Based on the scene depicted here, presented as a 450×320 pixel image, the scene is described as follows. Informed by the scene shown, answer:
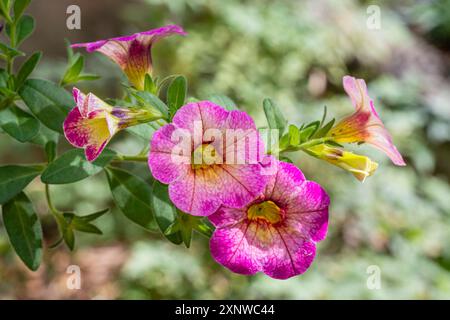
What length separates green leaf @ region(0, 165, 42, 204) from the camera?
→ 694 millimetres

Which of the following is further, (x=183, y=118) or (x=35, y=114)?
(x=35, y=114)

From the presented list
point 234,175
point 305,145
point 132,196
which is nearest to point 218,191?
point 234,175

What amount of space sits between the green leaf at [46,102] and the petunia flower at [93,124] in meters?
0.14

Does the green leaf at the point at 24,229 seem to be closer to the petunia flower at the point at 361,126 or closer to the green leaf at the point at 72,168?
the green leaf at the point at 72,168

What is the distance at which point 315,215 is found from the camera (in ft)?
1.82

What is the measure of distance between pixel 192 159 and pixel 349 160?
17 centimetres

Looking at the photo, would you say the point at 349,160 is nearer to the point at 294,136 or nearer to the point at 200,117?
the point at 294,136

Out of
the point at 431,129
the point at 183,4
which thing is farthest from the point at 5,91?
the point at 431,129

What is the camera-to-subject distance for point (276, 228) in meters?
0.56

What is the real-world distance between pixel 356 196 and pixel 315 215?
1779mm

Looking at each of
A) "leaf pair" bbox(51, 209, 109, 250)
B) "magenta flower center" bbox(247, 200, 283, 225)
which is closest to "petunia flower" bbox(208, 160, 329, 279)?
"magenta flower center" bbox(247, 200, 283, 225)

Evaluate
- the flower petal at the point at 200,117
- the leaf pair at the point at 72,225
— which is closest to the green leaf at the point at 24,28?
the leaf pair at the point at 72,225

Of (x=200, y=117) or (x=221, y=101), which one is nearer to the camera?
(x=200, y=117)
